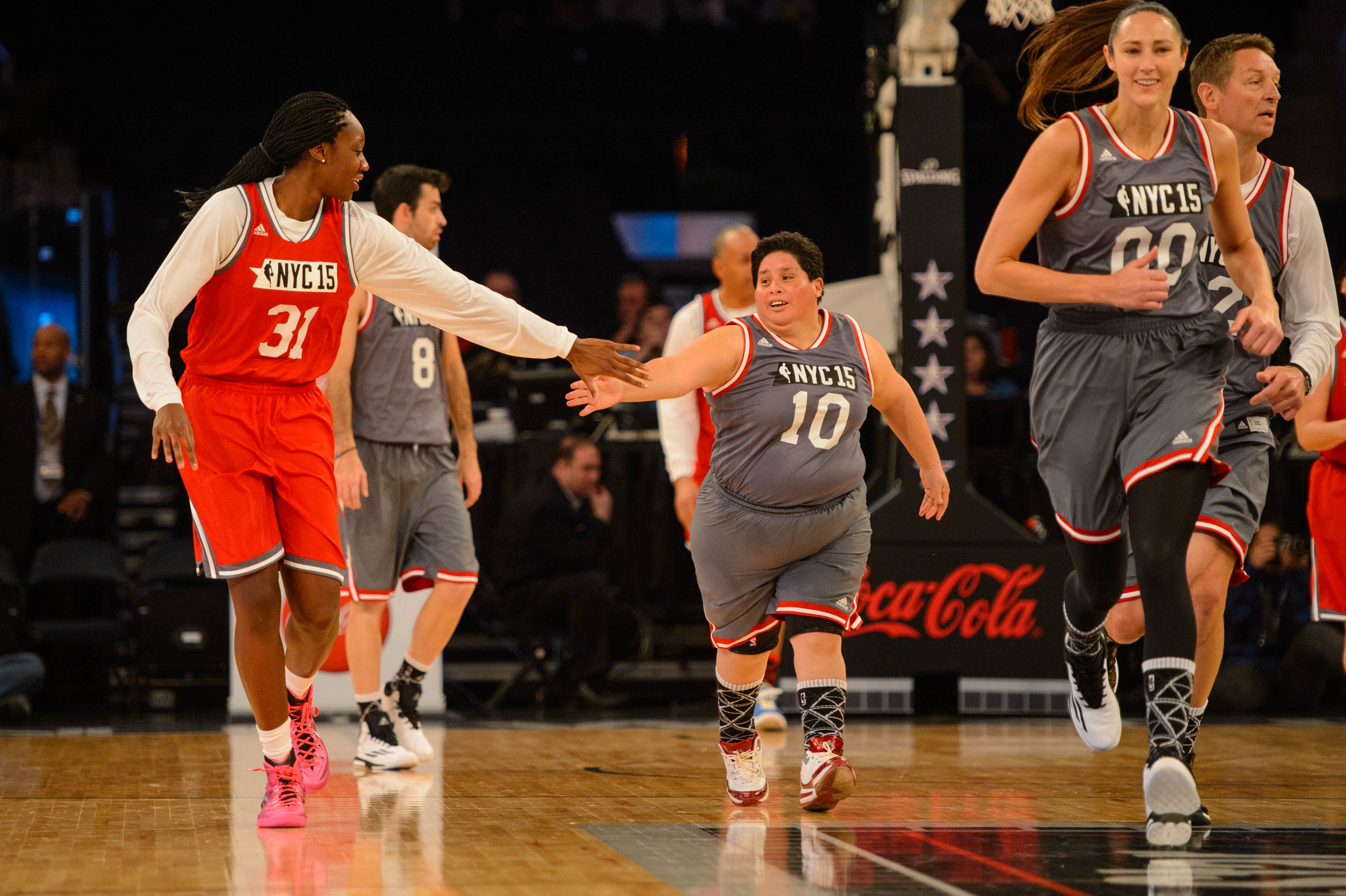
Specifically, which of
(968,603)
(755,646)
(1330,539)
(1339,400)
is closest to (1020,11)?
(968,603)

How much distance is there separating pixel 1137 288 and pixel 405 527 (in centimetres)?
296

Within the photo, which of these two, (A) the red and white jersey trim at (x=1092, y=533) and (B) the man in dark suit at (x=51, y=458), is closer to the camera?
(A) the red and white jersey trim at (x=1092, y=533)

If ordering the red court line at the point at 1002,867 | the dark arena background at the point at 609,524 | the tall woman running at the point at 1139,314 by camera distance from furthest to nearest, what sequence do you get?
the dark arena background at the point at 609,524, the tall woman running at the point at 1139,314, the red court line at the point at 1002,867

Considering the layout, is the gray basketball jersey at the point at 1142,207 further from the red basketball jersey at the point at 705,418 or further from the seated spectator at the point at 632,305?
the seated spectator at the point at 632,305

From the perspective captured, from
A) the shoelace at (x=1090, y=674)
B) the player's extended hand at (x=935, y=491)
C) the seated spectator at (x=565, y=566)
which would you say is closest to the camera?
the player's extended hand at (x=935, y=491)

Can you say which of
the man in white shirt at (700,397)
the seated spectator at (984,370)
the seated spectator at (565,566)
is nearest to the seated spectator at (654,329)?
the seated spectator at (565,566)

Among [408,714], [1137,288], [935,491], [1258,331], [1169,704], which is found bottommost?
[408,714]

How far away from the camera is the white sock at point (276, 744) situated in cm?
401

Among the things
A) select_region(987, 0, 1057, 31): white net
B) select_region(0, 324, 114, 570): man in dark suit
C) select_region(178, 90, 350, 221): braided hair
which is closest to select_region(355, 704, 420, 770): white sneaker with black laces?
select_region(178, 90, 350, 221): braided hair

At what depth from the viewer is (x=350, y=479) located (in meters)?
5.24

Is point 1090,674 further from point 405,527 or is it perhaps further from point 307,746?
point 405,527

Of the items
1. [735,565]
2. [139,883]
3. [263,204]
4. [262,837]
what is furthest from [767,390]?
[139,883]

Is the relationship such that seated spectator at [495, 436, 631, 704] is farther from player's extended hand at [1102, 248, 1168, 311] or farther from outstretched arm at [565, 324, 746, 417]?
player's extended hand at [1102, 248, 1168, 311]

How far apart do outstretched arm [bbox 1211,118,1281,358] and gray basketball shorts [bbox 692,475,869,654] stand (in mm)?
1220
